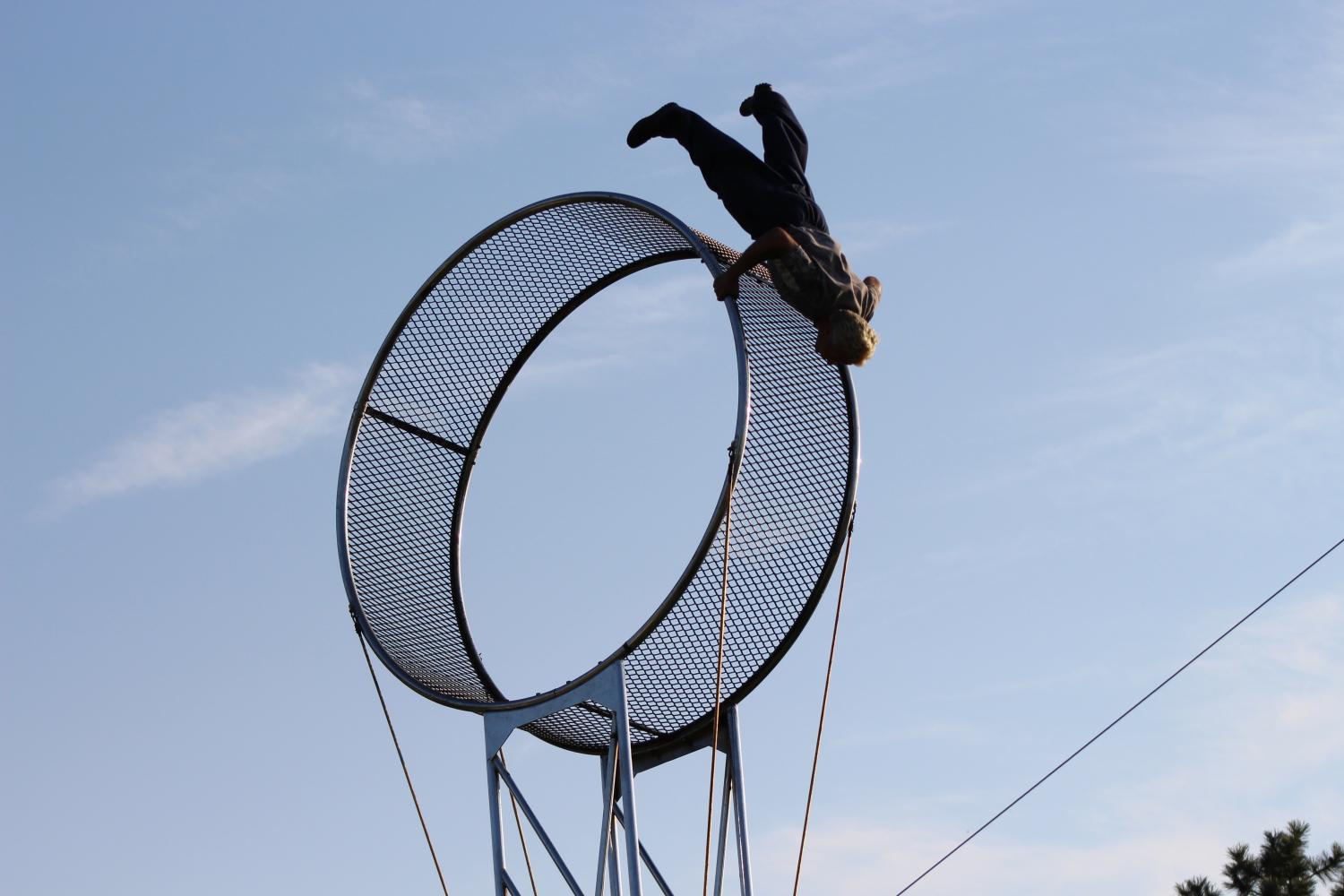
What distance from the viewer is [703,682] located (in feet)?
34.4

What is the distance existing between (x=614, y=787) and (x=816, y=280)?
3145mm

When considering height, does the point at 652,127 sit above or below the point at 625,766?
above

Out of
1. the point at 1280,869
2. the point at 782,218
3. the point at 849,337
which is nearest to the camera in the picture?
the point at 849,337

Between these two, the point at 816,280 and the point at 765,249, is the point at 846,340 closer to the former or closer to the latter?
the point at 816,280

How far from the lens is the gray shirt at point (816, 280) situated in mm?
9758

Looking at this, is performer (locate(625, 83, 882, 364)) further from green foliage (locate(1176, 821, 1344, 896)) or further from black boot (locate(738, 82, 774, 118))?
green foliage (locate(1176, 821, 1344, 896))

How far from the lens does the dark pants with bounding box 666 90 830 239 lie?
10.1m

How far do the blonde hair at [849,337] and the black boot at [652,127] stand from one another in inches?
63.1

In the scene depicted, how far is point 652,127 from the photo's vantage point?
1048 centimetres

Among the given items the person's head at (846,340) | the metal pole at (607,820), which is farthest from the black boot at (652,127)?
the metal pole at (607,820)

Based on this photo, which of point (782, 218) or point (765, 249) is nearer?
point (765, 249)

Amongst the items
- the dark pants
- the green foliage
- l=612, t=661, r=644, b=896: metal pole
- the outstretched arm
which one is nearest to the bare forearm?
the outstretched arm

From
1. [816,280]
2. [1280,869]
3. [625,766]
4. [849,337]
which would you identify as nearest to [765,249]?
[816,280]

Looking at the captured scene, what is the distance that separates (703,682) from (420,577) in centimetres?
251
